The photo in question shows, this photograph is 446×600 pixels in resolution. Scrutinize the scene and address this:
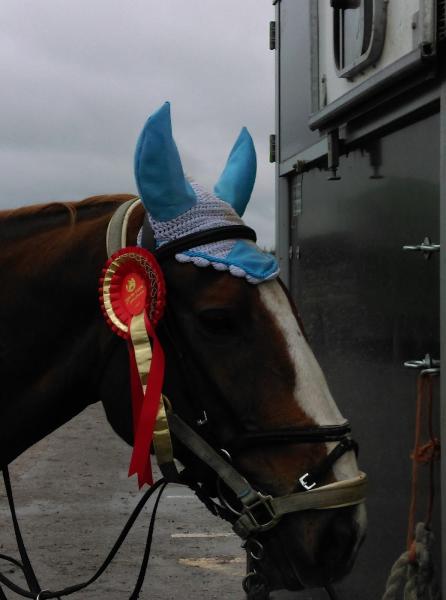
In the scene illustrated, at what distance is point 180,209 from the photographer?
86.1 inches

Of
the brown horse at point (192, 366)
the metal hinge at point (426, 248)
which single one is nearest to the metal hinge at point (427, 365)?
the metal hinge at point (426, 248)

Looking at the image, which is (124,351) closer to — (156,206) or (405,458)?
(156,206)

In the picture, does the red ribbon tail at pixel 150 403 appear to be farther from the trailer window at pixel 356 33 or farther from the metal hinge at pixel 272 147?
the metal hinge at pixel 272 147

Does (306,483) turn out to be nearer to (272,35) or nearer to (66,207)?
(66,207)

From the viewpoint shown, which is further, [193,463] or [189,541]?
[189,541]

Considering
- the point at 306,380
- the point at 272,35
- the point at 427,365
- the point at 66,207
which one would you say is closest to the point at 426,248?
the point at 427,365

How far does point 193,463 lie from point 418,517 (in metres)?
0.88

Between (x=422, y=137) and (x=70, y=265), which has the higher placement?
(x=422, y=137)

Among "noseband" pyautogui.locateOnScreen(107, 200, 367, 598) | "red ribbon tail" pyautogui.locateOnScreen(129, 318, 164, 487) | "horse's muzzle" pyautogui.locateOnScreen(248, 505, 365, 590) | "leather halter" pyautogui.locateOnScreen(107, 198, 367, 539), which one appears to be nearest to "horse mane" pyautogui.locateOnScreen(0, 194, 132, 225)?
"noseband" pyautogui.locateOnScreen(107, 200, 367, 598)

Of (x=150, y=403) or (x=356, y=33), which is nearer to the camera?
(x=150, y=403)

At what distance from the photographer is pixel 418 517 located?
2613mm

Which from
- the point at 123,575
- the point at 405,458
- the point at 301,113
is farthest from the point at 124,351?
the point at 123,575

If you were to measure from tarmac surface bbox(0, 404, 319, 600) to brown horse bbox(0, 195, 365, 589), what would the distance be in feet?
5.77

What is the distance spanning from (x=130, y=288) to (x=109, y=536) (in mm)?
4352
